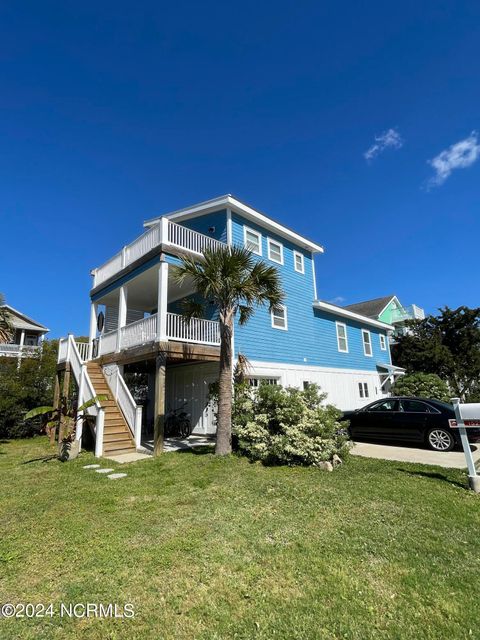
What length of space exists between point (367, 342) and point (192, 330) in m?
14.2

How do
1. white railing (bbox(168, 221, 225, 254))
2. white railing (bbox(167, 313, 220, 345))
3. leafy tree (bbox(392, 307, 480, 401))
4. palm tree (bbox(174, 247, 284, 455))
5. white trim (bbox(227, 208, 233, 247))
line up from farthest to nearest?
leafy tree (bbox(392, 307, 480, 401)), white trim (bbox(227, 208, 233, 247)), white railing (bbox(168, 221, 225, 254)), white railing (bbox(167, 313, 220, 345)), palm tree (bbox(174, 247, 284, 455))

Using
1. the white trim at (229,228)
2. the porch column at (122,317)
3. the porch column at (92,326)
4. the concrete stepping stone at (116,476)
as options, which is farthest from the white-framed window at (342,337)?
the concrete stepping stone at (116,476)

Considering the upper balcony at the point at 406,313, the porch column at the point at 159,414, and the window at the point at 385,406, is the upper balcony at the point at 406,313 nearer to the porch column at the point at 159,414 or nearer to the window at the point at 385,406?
the window at the point at 385,406

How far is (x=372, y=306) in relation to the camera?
3191 centimetres

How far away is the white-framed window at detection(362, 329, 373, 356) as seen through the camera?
21038 mm

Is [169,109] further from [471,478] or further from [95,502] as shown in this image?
[471,478]

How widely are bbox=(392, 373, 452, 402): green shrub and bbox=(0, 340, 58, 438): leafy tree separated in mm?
20393

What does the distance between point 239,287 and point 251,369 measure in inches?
212

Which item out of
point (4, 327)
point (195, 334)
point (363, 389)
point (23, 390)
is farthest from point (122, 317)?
point (363, 389)

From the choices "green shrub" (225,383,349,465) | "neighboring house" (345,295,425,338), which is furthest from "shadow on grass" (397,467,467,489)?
"neighboring house" (345,295,425,338)

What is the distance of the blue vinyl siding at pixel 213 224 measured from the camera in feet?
46.1

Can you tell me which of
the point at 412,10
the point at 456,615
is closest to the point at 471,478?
the point at 456,615

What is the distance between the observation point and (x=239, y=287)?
Answer: 355 inches

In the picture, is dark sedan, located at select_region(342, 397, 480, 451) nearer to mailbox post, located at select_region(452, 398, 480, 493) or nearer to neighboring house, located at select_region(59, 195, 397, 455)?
mailbox post, located at select_region(452, 398, 480, 493)
